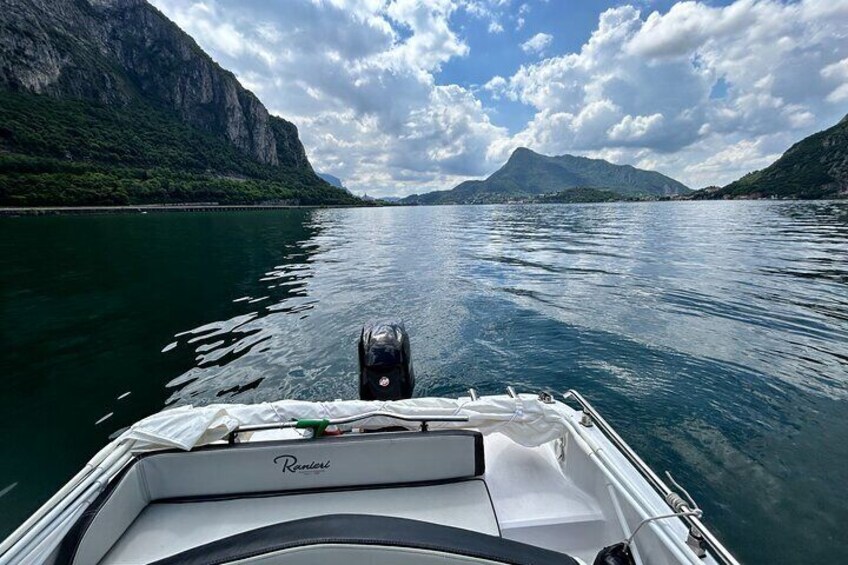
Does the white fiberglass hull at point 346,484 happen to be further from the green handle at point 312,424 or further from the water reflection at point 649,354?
the water reflection at point 649,354

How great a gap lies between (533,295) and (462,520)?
37.1 feet

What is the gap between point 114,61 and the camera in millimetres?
161750

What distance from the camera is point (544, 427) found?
3971 mm

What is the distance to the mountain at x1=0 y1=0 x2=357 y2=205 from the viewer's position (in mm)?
85000

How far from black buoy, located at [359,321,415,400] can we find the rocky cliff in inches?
6445

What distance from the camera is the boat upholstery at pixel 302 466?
315 centimetres

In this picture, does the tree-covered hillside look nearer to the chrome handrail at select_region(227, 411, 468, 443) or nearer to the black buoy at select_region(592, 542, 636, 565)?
the chrome handrail at select_region(227, 411, 468, 443)

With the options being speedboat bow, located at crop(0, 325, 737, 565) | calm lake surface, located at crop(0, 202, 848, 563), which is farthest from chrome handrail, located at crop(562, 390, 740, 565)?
calm lake surface, located at crop(0, 202, 848, 563)

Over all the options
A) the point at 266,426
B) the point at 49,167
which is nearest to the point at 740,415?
the point at 266,426

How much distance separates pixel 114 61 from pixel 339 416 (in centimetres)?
22928

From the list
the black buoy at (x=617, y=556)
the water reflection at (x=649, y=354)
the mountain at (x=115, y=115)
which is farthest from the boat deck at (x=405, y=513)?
the mountain at (x=115, y=115)

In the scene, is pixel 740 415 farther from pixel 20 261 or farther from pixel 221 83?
pixel 221 83

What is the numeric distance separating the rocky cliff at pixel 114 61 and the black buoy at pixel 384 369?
164 metres

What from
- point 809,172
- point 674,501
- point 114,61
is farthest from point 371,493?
point 114,61
